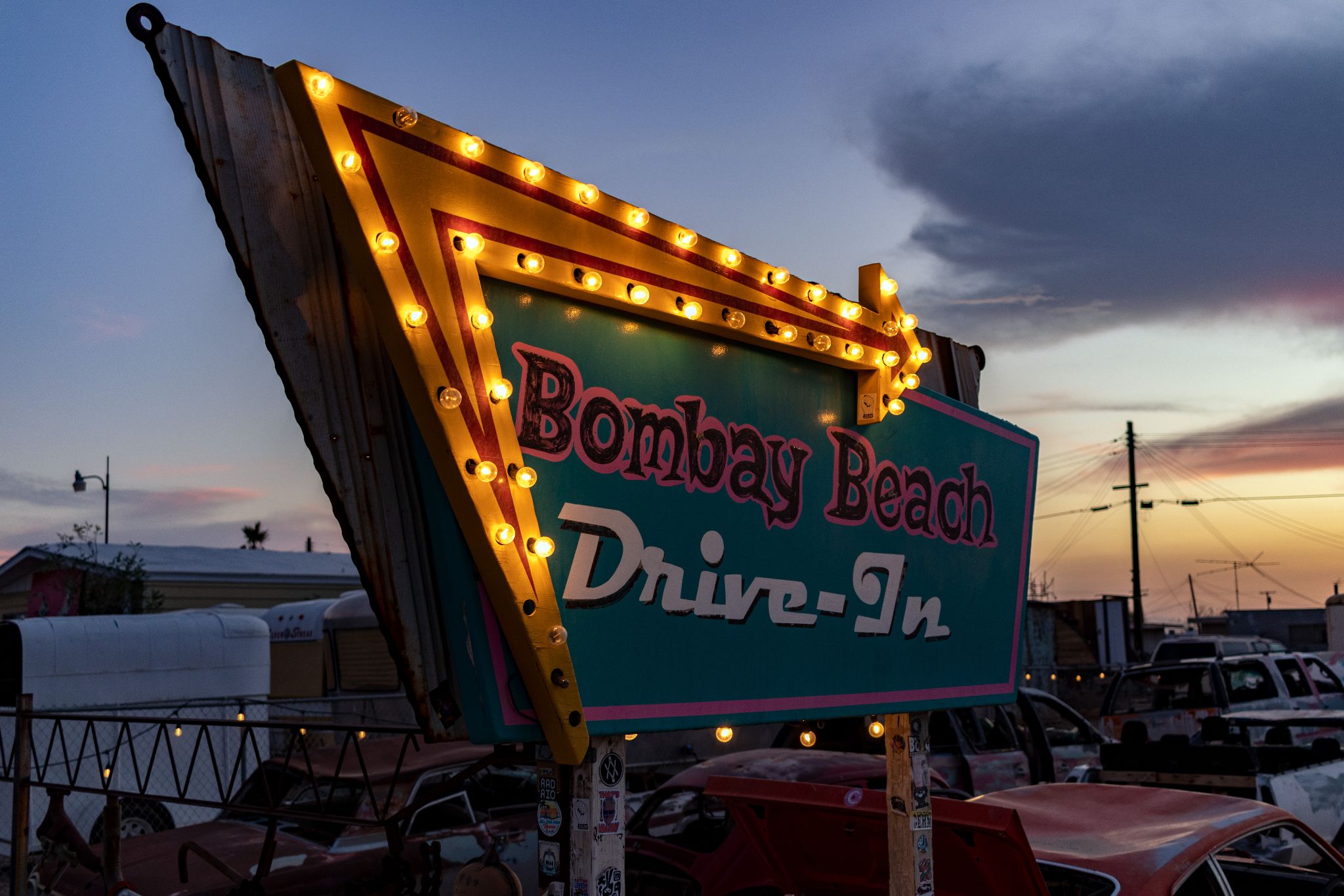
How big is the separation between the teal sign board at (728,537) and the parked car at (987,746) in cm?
457

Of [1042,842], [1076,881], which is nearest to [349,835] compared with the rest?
[1042,842]

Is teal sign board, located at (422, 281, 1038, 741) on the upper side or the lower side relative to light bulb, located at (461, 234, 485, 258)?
lower

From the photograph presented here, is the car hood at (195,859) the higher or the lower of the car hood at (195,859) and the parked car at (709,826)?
the lower

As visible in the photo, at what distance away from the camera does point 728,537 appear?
4520 mm

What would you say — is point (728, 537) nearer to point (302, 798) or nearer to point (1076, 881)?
point (1076, 881)

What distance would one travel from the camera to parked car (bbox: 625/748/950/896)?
21.8 ft

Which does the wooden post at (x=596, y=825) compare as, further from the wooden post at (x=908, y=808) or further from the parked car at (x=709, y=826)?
the parked car at (x=709, y=826)

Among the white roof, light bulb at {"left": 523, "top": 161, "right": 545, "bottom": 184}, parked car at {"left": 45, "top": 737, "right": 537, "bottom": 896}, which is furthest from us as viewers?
the white roof

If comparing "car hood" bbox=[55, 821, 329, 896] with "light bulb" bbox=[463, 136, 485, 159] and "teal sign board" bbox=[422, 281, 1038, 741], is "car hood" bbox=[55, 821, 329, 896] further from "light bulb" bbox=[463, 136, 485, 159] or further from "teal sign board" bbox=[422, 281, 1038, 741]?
"light bulb" bbox=[463, 136, 485, 159]

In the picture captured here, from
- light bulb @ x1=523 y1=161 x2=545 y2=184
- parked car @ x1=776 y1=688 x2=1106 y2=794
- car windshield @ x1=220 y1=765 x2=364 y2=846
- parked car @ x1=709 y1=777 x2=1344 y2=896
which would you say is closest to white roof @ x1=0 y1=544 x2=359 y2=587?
car windshield @ x1=220 y1=765 x2=364 y2=846

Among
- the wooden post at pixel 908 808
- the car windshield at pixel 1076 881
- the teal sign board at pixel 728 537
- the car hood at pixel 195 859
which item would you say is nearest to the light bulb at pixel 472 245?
the teal sign board at pixel 728 537

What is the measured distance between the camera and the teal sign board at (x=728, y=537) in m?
3.81

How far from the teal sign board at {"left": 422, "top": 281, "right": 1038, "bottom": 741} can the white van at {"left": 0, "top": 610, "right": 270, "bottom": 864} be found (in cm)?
989

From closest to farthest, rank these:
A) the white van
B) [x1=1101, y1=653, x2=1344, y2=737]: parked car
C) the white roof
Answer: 1. the white van
2. [x1=1101, y1=653, x2=1344, y2=737]: parked car
3. the white roof
